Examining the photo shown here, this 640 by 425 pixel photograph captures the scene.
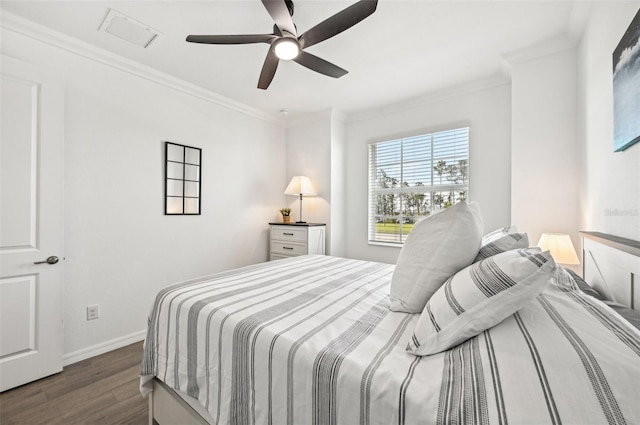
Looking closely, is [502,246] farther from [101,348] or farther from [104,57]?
[104,57]

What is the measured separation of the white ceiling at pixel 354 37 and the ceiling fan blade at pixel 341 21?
0.29 m

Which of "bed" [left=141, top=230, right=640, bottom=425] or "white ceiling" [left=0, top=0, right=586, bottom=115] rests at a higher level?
"white ceiling" [left=0, top=0, right=586, bottom=115]

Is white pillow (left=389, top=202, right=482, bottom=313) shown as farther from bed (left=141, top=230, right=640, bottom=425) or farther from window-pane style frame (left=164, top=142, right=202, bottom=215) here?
window-pane style frame (left=164, top=142, right=202, bottom=215)

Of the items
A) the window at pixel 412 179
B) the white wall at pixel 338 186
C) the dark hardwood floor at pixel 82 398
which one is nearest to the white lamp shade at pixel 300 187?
the white wall at pixel 338 186

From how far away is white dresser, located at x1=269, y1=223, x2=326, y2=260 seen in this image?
11.6 ft

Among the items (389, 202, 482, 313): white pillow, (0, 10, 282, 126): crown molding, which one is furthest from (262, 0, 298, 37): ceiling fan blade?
(0, 10, 282, 126): crown molding

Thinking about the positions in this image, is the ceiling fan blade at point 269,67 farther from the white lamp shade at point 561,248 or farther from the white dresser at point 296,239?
the white lamp shade at point 561,248

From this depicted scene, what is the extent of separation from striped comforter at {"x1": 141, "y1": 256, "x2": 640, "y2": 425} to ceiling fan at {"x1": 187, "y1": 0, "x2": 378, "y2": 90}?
1.58 metres

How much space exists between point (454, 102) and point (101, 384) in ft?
13.9

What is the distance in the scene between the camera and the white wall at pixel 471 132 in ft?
9.55

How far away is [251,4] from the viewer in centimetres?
186

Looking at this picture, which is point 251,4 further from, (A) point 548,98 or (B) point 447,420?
(A) point 548,98

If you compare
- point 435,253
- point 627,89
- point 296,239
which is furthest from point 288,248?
point 627,89

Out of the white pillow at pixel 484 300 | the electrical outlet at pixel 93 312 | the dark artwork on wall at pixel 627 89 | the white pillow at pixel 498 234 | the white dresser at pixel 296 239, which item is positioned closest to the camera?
the white pillow at pixel 484 300
